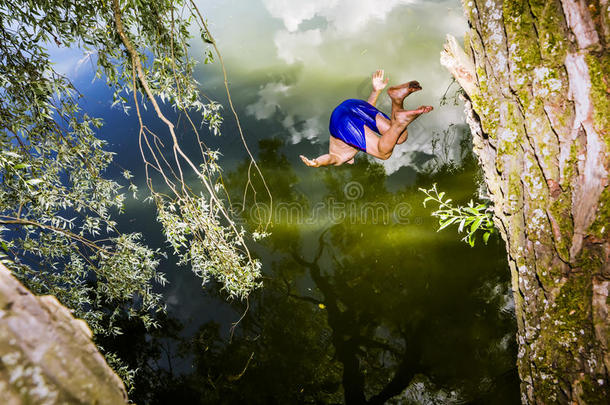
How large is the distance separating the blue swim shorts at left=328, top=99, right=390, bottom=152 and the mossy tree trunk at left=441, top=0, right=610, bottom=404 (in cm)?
114

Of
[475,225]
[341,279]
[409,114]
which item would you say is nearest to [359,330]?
[341,279]

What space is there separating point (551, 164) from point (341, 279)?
464 centimetres

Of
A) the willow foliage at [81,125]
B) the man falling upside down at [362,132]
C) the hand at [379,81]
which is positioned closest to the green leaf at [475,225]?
the man falling upside down at [362,132]

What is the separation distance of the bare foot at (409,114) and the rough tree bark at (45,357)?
138cm

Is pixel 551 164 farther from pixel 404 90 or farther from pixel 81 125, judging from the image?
pixel 81 125

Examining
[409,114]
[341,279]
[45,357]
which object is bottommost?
[45,357]

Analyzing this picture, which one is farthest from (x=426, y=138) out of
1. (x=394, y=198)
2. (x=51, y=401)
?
(x=51, y=401)

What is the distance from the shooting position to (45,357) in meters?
0.40

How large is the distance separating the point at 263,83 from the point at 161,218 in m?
6.82

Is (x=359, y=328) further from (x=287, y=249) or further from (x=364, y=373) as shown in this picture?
(x=287, y=249)

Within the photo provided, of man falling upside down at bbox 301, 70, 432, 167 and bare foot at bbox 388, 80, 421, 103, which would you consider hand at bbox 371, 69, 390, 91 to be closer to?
man falling upside down at bbox 301, 70, 432, 167

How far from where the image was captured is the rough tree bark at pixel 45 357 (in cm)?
37

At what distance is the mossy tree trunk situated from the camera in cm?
67

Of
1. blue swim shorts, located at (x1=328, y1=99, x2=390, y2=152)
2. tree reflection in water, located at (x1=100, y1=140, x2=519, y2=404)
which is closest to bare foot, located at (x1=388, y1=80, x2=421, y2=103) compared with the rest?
blue swim shorts, located at (x1=328, y1=99, x2=390, y2=152)
